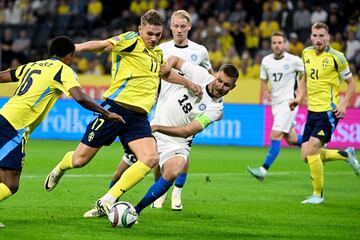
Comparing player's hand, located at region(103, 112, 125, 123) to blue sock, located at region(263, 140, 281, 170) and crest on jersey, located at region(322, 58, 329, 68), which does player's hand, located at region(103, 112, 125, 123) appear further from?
blue sock, located at region(263, 140, 281, 170)

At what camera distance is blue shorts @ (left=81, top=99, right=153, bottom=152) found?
31.1ft

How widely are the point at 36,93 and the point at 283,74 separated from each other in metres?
8.07

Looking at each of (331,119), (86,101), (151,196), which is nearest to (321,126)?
(331,119)

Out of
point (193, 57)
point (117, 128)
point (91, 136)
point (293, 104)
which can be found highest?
point (193, 57)

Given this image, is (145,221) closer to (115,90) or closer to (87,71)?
(115,90)

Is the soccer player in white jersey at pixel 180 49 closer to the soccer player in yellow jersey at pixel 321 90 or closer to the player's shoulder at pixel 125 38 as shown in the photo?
the soccer player in yellow jersey at pixel 321 90

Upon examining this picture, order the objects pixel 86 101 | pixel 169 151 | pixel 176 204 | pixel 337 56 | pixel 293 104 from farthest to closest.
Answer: pixel 293 104 → pixel 337 56 → pixel 176 204 → pixel 169 151 → pixel 86 101

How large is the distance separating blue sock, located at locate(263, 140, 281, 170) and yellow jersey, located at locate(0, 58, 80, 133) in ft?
22.2

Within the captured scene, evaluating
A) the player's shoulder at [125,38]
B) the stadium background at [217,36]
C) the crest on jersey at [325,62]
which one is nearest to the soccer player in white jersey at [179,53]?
the crest on jersey at [325,62]

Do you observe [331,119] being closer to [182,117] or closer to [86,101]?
[182,117]

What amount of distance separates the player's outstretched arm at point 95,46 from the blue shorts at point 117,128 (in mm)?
664

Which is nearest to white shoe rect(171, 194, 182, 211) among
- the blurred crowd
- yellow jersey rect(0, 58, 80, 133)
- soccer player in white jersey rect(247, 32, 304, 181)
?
yellow jersey rect(0, 58, 80, 133)

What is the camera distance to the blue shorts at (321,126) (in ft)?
39.9

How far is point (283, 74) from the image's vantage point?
16094mm
